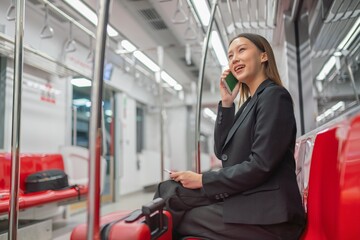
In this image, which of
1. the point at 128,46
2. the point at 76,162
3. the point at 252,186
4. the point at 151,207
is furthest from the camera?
the point at 128,46

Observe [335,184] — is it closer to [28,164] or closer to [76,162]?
[28,164]

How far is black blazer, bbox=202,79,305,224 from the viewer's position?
1.20 meters

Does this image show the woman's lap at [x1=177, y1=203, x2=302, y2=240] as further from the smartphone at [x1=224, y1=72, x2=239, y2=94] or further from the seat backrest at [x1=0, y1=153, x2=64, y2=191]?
the seat backrest at [x1=0, y1=153, x2=64, y2=191]

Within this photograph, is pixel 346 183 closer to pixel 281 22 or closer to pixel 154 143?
pixel 281 22

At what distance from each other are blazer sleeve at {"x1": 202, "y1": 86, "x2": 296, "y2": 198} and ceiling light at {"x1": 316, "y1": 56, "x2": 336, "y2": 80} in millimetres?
2595

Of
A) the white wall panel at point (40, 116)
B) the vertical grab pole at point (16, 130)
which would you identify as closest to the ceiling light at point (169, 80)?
the white wall panel at point (40, 116)

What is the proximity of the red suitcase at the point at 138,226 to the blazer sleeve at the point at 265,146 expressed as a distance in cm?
22

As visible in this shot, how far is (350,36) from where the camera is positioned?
115 inches

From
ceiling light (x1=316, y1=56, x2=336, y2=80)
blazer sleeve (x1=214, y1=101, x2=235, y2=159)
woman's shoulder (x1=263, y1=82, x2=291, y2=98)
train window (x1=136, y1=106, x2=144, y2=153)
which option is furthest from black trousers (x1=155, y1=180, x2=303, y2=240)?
train window (x1=136, y1=106, x2=144, y2=153)

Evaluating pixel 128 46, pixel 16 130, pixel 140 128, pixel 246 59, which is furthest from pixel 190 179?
pixel 140 128

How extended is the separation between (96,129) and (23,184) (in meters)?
3.11

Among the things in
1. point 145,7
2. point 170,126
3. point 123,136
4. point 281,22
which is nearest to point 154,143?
point 170,126

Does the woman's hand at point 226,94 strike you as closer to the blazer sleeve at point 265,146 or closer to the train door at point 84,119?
the blazer sleeve at point 265,146

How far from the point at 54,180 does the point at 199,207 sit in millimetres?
2737
